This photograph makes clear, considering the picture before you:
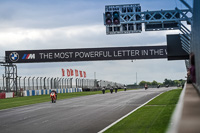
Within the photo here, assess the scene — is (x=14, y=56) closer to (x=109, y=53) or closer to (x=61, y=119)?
(x=109, y=53)

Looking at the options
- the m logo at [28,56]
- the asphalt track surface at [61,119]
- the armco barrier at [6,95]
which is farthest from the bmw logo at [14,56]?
the asphalt track surface at [61,119]

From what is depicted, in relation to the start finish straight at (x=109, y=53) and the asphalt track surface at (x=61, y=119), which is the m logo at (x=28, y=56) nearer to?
the start finish straight at (x=109, y=53)

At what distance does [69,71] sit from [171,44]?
4284 centimetres

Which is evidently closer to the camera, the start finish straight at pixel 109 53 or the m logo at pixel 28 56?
the start finish straight at pixel 109 53

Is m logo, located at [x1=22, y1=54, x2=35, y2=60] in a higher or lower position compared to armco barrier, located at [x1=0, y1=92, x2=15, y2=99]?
higher

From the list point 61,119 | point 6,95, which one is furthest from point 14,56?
point 61,119

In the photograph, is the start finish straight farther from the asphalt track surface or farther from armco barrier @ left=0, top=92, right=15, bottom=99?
the asphalt track surface

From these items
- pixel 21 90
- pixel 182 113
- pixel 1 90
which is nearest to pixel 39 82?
pixel 21 90

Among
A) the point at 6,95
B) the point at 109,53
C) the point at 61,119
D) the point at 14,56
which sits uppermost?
the point at 109,53

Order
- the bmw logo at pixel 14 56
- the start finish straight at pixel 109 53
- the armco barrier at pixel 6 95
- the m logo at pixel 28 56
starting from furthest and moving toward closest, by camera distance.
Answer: the m logo at pixel 28 56
the bmw logo at pixel 14 56
the start finish straight at pixel 109 53
the armco barrier at pixel 6 95

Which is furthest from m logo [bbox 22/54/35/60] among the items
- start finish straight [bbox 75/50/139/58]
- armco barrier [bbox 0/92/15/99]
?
A: start finish straight [bbox 75/50/139/58]

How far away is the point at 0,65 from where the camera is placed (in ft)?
152

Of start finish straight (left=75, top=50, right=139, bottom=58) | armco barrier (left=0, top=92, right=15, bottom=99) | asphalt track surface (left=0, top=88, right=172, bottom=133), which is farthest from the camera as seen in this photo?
start finish straight (left=75, top=50, right=139, bottom=58)

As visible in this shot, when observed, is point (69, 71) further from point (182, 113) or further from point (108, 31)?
point (182, 113)
